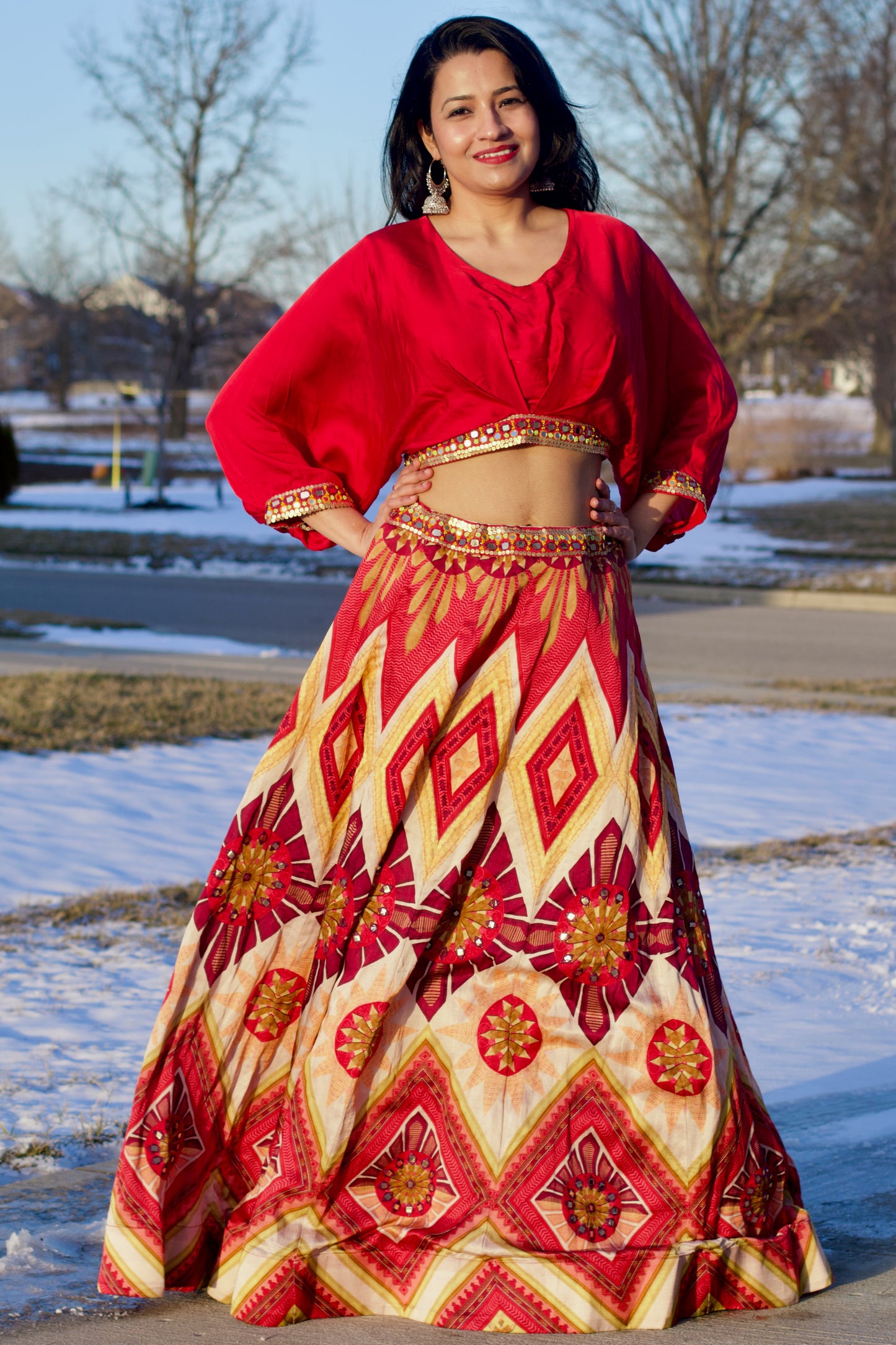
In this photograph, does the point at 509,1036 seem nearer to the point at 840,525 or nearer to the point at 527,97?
the point at 527,97

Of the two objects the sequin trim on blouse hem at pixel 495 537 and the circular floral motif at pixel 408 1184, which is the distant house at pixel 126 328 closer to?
the sequin trim on blouse hem at pixel 495 537

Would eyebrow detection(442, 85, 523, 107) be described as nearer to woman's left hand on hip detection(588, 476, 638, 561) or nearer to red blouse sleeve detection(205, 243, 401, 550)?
red blouse sleeve detection(205, 243, 401, 550)

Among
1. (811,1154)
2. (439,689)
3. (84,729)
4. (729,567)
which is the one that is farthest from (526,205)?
(729,567)

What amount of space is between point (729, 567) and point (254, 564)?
5453mm

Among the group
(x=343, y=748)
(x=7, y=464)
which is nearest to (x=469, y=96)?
(x=343, y=748)

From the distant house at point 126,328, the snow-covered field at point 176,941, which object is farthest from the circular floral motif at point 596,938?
the distant house at point 126,328

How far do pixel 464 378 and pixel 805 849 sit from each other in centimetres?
366

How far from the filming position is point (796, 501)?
29.2m

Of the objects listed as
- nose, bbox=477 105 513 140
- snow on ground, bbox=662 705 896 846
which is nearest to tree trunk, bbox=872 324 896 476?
snow on ground, bbox=662 705 896 846

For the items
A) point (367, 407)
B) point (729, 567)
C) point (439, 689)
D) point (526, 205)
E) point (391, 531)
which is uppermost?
point (526, 205)

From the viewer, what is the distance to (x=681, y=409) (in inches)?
116

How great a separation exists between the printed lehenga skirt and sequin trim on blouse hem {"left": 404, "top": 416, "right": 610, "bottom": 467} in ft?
0.37

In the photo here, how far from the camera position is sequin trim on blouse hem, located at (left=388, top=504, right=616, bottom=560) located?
263cm

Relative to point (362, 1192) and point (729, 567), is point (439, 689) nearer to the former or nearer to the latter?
point (362, 1192)
